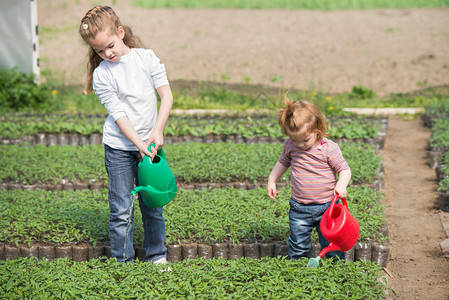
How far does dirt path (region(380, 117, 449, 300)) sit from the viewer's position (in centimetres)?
412

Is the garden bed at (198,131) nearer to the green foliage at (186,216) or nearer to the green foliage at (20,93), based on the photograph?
the green foliage at (20,93)

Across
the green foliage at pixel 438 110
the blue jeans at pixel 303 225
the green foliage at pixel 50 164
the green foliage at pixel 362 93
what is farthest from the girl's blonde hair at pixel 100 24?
the green foliage at pixel 362 93

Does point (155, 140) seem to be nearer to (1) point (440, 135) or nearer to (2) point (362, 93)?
(1) point (440, 135)

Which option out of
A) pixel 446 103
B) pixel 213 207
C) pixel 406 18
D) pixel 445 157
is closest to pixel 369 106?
pixel 446 103

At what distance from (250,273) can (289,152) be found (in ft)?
2.69

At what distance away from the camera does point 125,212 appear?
3943 mm

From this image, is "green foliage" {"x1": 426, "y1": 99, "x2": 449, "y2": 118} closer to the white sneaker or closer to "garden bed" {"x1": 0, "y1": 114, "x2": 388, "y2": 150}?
"garden bed" {"x1": 0, "y1": 114, "x2": 388, "y2": 150}

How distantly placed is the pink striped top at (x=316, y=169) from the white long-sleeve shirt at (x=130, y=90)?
0.98 metres

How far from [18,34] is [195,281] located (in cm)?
788

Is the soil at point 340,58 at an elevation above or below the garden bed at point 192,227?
above

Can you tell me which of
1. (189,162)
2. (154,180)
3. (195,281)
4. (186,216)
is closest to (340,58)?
(189,162)

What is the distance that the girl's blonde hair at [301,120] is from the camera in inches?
138

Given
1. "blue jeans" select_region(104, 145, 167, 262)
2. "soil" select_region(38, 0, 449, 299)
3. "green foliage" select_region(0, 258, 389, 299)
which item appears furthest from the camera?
"soil" select_region(38, 0, 449, 299)

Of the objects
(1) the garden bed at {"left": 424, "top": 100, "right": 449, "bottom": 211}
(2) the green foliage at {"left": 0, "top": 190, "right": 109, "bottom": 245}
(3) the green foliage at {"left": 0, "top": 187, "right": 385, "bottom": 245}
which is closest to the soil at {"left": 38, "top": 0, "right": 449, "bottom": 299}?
(1) the garden bed at {"left": 424, "top": 100, "right": 449, "bottom": 211}
